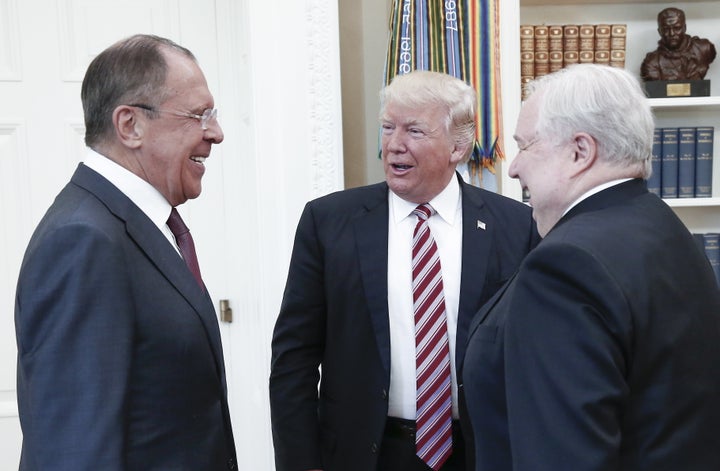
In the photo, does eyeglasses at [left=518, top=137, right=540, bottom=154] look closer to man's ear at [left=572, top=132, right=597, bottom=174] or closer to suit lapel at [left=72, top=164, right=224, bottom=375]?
man's ear at [left=572, top=132, right=597, bottom=174]

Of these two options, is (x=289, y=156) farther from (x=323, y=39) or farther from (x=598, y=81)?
(x=598, y=81)

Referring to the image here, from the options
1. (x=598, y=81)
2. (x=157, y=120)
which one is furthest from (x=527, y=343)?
(x=157, y=120)

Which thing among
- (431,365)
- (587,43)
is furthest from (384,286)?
(587,43)

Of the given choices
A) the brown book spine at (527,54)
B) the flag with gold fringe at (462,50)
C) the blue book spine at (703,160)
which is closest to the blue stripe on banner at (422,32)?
the flag with gold fringe at (462,50)

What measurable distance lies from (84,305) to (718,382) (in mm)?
945

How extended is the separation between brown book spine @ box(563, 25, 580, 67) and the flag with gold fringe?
1.25 ft

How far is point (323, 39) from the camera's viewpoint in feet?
7.97

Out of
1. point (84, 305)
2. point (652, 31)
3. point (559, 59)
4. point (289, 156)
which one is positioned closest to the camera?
point (84, 305)

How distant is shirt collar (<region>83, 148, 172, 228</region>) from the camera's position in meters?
1.29

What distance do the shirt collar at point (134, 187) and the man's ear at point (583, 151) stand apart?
70cm

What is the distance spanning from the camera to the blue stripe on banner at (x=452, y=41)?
8.10 ft

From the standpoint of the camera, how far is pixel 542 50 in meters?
2.75

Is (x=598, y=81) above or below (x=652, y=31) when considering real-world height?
below

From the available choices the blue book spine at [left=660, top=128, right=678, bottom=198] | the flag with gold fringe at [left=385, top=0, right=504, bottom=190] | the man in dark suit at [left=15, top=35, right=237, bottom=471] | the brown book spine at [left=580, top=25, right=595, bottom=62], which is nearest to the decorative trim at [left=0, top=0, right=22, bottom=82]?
the flag with gold fringe at [left=385, top=0, right=504, bottom=190]
